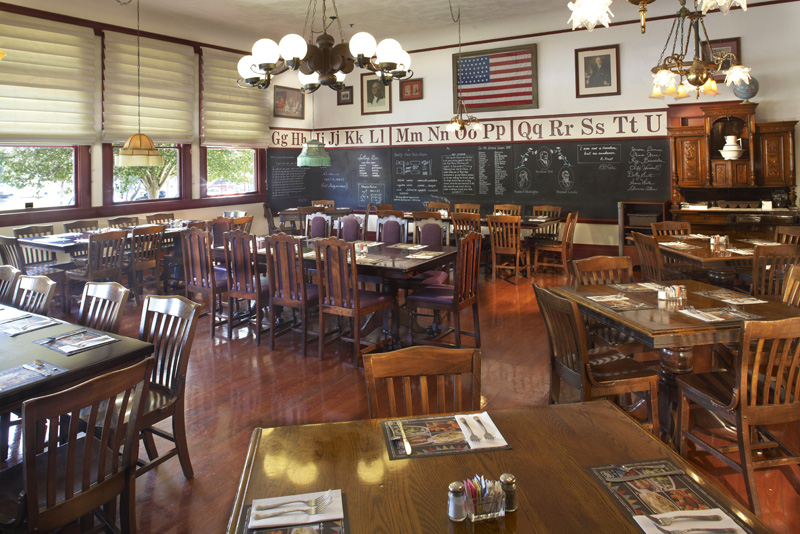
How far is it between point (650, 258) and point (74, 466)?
4398mm

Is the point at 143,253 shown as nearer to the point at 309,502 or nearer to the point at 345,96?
the point at 345,96

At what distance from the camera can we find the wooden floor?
2.58 metres

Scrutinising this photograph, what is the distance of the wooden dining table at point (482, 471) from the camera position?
1.26 metres

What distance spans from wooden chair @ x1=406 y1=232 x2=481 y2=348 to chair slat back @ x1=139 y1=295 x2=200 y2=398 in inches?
86.5

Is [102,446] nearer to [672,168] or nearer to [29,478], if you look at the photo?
[29,478]

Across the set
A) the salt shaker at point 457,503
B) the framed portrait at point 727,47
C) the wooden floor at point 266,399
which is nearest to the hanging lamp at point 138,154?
the wooden floor at point 266,399

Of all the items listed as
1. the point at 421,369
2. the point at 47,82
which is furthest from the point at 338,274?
the point at 47,82

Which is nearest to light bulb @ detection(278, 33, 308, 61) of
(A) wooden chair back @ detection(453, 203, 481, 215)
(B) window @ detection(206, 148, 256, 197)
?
(A) wooden chair back @ detection(453, 203, 481, 215)

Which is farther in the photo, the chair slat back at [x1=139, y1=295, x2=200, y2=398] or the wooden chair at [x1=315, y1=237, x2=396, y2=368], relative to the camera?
the wooden chair at [x1=315, y1=237, x2=396, y2=368]

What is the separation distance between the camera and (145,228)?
621 cm

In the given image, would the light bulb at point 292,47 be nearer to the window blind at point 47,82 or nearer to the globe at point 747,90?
the window blind at point 47,82

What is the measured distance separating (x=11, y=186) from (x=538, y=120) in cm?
733

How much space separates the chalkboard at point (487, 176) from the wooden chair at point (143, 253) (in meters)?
3.86

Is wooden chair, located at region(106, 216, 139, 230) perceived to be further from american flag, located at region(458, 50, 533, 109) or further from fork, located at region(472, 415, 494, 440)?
fork, located at region(472, 415, 494, 440)
